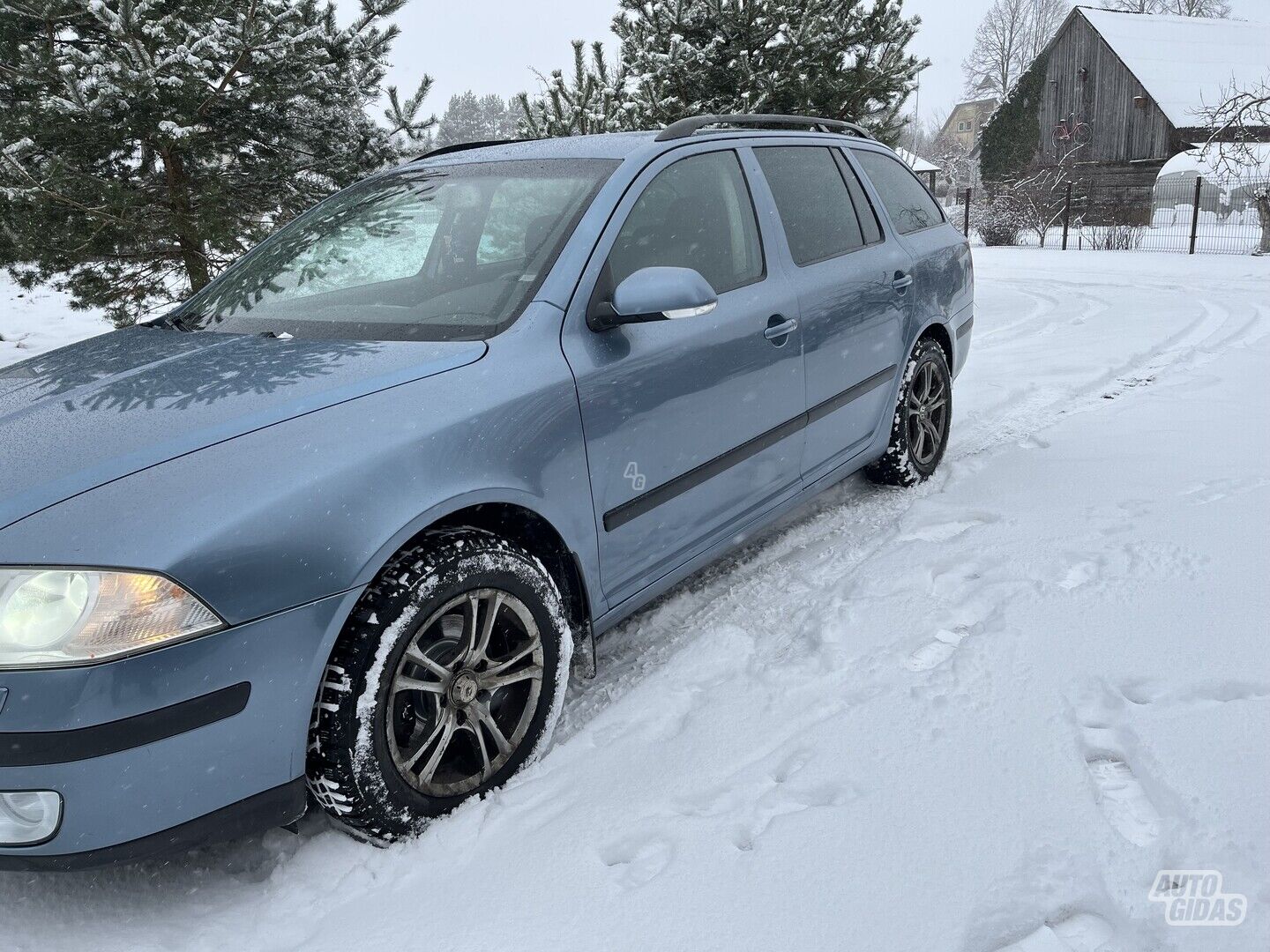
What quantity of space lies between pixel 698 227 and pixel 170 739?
219 cm

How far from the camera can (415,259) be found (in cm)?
304

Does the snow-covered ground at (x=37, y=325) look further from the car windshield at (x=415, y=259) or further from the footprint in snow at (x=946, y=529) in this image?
the footprint in snow at (x=946, y=529)

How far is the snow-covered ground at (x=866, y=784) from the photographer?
1961 mm

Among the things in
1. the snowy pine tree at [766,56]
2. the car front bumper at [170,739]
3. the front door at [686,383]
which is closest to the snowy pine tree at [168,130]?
the snowy pine tree at [766,56]

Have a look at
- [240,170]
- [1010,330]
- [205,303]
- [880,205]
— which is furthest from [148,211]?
[1010,330]

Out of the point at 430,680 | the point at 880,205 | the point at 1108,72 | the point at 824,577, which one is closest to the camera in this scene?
the point at 430,680

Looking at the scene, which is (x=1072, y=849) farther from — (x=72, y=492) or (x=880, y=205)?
→ (x=880, y=205)

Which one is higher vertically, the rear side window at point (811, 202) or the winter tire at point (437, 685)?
the rear side window at point (811, 202)

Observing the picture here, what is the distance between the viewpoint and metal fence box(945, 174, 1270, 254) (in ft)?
69.4

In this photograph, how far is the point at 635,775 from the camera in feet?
8.04

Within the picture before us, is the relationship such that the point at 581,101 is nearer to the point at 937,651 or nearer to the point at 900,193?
the point at 900,193

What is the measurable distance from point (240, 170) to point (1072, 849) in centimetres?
730

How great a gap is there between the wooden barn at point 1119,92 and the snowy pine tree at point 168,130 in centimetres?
2912

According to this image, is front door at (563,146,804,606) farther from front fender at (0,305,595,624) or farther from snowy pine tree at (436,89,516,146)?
snowy pine tree at (436,89,516,146)
